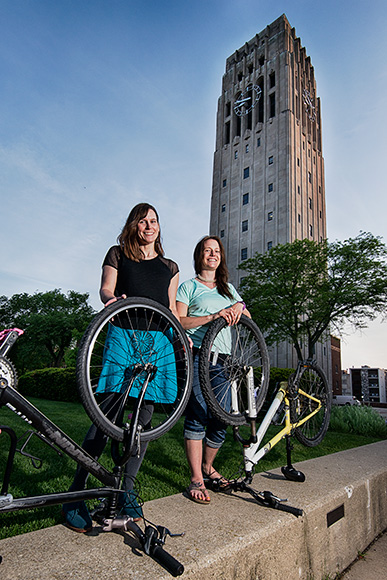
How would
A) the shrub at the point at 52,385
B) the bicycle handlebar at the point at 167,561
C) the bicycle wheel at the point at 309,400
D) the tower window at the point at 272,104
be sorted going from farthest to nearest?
the tower window at the point at 272,104, the shrub at the point at 52,385, the bicycle wheel at the point at 309,400, the bicycle handlebar at the point at 167,561

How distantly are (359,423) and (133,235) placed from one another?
846 centimetres

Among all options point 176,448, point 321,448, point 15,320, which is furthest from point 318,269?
point 15,320

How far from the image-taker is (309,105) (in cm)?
4569

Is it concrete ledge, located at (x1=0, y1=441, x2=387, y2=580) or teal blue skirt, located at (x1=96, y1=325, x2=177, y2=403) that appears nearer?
concrete ledge, located at (x1=0, y1=441, x2=387, y2=580)

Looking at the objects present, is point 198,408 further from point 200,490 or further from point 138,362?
point 138,362

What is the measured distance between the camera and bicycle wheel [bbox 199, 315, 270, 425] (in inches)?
102

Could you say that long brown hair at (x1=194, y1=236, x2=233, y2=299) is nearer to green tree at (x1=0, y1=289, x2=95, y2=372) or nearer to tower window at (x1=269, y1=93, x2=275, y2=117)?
green tree at (x1=0, y1=289, x2=95, y2=372)

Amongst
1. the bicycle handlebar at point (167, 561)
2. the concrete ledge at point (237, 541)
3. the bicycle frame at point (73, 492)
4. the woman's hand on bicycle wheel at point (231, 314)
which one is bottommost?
the concrete ledge at point (237, 541)

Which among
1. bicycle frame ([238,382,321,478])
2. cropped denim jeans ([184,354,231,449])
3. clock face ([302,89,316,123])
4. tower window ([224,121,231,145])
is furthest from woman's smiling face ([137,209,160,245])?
clock face ([302,89,316,123])

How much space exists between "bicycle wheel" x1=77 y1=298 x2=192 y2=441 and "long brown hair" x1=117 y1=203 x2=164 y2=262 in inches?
15.6

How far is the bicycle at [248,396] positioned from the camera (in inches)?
96.8

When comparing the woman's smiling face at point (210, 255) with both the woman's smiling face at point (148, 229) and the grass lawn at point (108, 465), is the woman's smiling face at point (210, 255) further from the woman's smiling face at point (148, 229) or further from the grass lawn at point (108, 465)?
the grass lawn at point (108, 465)

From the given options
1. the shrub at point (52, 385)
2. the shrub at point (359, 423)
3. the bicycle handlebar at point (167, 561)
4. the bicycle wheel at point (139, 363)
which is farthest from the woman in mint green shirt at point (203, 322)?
the shrub at point (52, 385)

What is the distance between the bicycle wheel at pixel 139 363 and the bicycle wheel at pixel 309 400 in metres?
1.49
